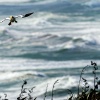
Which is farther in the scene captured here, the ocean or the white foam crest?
the white foam crest

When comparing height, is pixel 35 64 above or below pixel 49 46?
below

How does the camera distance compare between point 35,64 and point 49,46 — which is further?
point 49,46

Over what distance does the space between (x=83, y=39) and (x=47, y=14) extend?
7904 mm

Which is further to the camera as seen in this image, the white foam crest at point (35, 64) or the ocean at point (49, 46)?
the white foam crest at point (35, 64)

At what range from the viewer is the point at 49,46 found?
24.8m

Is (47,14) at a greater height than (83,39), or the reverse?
(47,14)

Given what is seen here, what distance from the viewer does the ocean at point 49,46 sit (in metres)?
17.5

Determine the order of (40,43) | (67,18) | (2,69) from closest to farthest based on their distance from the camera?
(2,69), (40,43), (67,18)

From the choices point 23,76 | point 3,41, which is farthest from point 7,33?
point 23,76

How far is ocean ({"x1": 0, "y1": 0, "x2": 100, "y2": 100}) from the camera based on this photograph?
57.4 feet

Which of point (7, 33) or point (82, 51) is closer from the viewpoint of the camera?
point (82, 51)

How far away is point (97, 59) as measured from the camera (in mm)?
20922

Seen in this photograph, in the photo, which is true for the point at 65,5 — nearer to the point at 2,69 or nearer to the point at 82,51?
the point at 82,51

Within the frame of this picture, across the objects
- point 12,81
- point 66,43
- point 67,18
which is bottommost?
point 12,81
